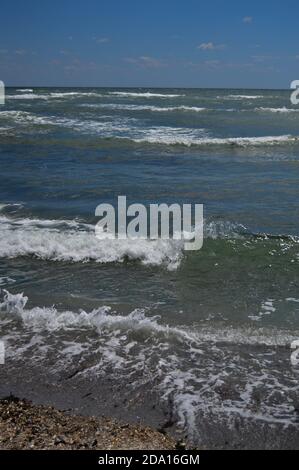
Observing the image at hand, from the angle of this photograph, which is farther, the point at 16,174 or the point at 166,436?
the point at 16,174

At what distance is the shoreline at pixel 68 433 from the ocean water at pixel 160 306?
0.19m

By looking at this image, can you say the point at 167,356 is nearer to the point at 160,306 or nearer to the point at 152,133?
the point at 160,306

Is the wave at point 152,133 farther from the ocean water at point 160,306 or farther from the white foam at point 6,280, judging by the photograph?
the white foam at point 6,280

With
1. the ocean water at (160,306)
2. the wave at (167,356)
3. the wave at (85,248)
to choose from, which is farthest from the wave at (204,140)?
the wave at (167,356)

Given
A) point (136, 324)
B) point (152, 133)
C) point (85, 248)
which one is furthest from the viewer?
point (152, 133)

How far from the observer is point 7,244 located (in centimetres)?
820

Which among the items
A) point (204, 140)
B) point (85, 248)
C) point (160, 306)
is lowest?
point (160, 306)

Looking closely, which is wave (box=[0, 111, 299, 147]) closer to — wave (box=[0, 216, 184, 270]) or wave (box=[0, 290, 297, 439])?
wave (box=[0, 216, 184, 270])

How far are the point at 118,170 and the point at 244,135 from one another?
12.8 metres

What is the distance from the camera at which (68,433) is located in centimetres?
364

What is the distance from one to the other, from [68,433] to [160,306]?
104 inches

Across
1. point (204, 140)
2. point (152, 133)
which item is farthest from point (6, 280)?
point (152, 133)

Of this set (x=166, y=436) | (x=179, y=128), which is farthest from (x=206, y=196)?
(x=179, y=128)
